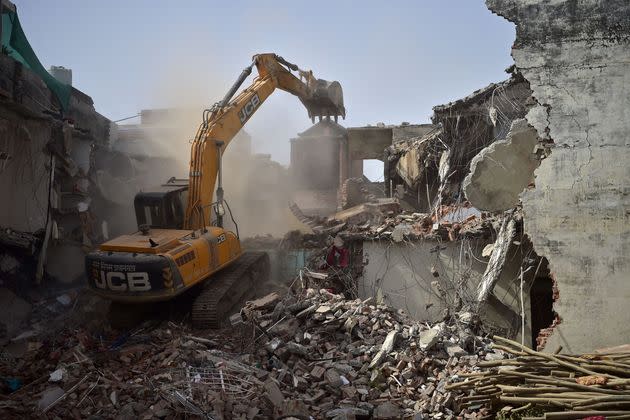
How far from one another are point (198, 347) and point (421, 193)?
825cm

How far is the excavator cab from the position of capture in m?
10.2

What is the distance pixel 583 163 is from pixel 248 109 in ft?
23.1

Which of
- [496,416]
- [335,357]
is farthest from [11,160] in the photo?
[496,416]

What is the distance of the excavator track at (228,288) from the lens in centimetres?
917

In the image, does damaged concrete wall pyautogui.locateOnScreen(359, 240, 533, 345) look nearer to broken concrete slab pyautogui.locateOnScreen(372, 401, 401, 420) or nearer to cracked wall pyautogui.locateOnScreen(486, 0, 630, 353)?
cracked wall pyautogui.locateOnScreen(486, 0, 630, 353)

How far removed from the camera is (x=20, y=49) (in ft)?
42.8

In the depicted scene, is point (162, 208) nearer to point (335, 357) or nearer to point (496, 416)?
point (335, 357)

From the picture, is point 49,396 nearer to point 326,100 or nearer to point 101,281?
point 101,281

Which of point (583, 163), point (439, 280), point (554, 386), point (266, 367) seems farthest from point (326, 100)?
point (554, 386)

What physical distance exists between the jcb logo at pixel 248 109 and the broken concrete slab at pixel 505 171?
5286 millimetres

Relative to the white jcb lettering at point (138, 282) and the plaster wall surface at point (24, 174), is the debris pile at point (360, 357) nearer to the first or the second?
the white jcb lettering at point (138, 282)

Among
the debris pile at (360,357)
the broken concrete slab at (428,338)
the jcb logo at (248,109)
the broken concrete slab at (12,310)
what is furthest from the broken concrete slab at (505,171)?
Answer: the broken concrete slab at (12,310)

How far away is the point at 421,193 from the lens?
14445 mm

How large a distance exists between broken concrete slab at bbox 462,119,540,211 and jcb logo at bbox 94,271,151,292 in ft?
17.6
